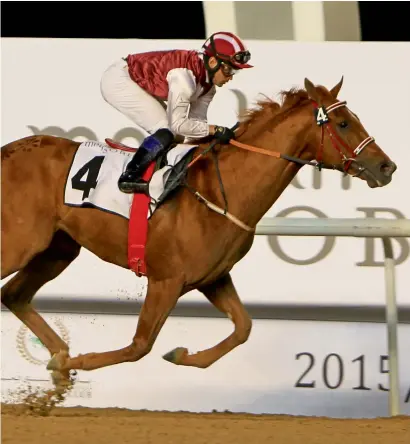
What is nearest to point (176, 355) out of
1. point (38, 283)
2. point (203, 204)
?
point (203, 204)

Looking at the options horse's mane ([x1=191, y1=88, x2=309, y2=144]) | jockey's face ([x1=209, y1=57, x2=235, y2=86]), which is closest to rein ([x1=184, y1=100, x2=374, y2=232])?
horse's mane ([x1=191, y1=88, x2=309, y2=144])

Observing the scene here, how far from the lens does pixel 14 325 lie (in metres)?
5.38

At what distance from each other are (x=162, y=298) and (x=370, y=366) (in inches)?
58.3

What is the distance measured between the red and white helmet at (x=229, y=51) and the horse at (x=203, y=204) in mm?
201

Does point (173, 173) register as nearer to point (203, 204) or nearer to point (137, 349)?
point (203, 204)

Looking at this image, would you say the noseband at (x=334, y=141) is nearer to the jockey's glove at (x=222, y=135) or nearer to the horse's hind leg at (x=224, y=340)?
the jockey's glove at (x=222, y=135)

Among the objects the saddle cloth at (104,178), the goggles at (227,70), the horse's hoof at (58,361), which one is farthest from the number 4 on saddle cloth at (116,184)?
A: the horse's hoof at (58,361)

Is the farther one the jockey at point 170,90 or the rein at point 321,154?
the jockey at point 170,90

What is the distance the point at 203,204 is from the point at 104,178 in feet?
1.50

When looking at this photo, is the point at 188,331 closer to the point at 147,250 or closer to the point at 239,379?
the point at 239,379

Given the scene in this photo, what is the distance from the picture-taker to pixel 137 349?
4.12 m

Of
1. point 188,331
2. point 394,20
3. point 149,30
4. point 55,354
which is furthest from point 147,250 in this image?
point 394,20

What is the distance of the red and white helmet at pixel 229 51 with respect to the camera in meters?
4.21

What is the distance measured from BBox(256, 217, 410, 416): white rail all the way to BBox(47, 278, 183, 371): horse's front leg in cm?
84
